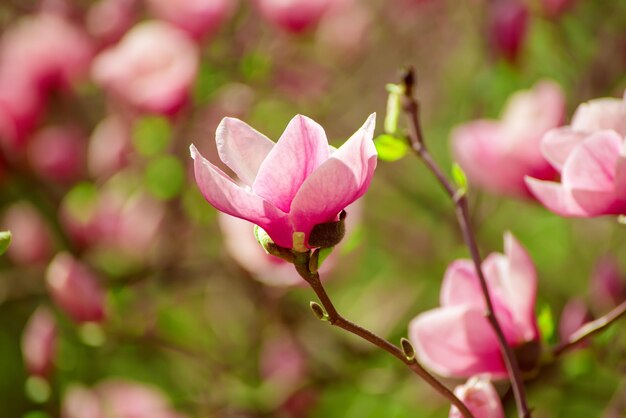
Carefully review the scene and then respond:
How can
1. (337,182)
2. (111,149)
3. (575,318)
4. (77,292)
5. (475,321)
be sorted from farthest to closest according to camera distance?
(111,149) < (77,292) < (575,318) < (475,321) < (337,182)

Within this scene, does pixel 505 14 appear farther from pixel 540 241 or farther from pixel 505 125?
pixel 540 241

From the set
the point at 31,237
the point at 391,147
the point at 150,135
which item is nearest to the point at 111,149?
the point at 150,135

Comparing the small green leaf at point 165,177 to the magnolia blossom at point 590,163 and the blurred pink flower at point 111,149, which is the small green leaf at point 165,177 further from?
the magnolia blossom at point 590,163

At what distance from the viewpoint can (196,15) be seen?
1206mm

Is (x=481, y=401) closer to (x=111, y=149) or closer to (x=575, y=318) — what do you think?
(x=575, y=318)

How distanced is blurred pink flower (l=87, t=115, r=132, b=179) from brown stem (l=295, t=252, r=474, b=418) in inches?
31.8

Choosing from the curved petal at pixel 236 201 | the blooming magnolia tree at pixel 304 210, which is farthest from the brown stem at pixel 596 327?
the curved petal at pixel 236 201

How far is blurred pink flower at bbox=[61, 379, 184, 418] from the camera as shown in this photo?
0.91 m

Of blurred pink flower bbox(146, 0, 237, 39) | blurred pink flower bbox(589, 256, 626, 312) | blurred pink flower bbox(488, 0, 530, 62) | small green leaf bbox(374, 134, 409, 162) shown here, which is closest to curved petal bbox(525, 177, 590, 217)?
small green leaf bbox(374, 134, 409, 162)

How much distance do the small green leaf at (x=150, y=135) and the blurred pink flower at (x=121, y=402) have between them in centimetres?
36

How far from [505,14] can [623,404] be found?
0.63 m

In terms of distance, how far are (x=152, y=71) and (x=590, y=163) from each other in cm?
75

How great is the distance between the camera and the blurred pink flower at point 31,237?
1304 millimetres

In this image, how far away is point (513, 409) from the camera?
2.28 feet
